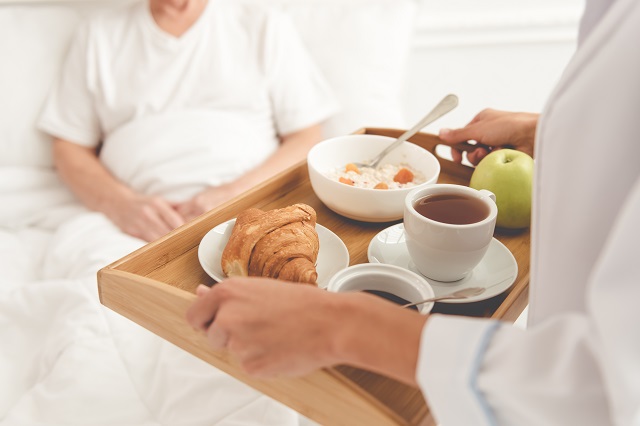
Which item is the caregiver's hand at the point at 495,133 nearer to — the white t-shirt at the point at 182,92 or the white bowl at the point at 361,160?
the white bowl at the point at 361,160

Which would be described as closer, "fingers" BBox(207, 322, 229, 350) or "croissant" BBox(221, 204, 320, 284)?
"fingers" BBox(207, 322, 229, 350)

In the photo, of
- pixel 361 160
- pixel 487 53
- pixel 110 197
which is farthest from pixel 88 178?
pixel 487 53

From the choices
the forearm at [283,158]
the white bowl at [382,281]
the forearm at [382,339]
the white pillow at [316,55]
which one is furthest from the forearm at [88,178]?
the forearm at [382,339]

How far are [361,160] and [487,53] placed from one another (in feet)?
4.34

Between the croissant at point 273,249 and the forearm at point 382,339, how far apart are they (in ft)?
0.70

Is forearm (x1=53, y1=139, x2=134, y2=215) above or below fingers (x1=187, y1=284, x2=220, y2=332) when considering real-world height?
below

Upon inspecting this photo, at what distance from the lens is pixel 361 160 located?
127 cm

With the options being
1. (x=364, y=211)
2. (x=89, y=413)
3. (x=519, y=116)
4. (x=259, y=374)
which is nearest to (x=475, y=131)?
(x=519, y=116)

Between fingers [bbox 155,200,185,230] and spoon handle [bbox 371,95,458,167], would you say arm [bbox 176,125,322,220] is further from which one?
spoon handle [bbox 371,95,458,167]

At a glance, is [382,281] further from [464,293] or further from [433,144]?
[433,144]

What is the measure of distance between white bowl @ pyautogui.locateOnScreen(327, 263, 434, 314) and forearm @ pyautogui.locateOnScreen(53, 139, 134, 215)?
91 centimetres

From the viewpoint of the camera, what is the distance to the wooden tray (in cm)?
70

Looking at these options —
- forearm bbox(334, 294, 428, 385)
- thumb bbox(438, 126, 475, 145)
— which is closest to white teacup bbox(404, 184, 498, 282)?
forearm bbox(334, 294, 428, 385)

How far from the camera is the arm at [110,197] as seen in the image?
1.54 meters
